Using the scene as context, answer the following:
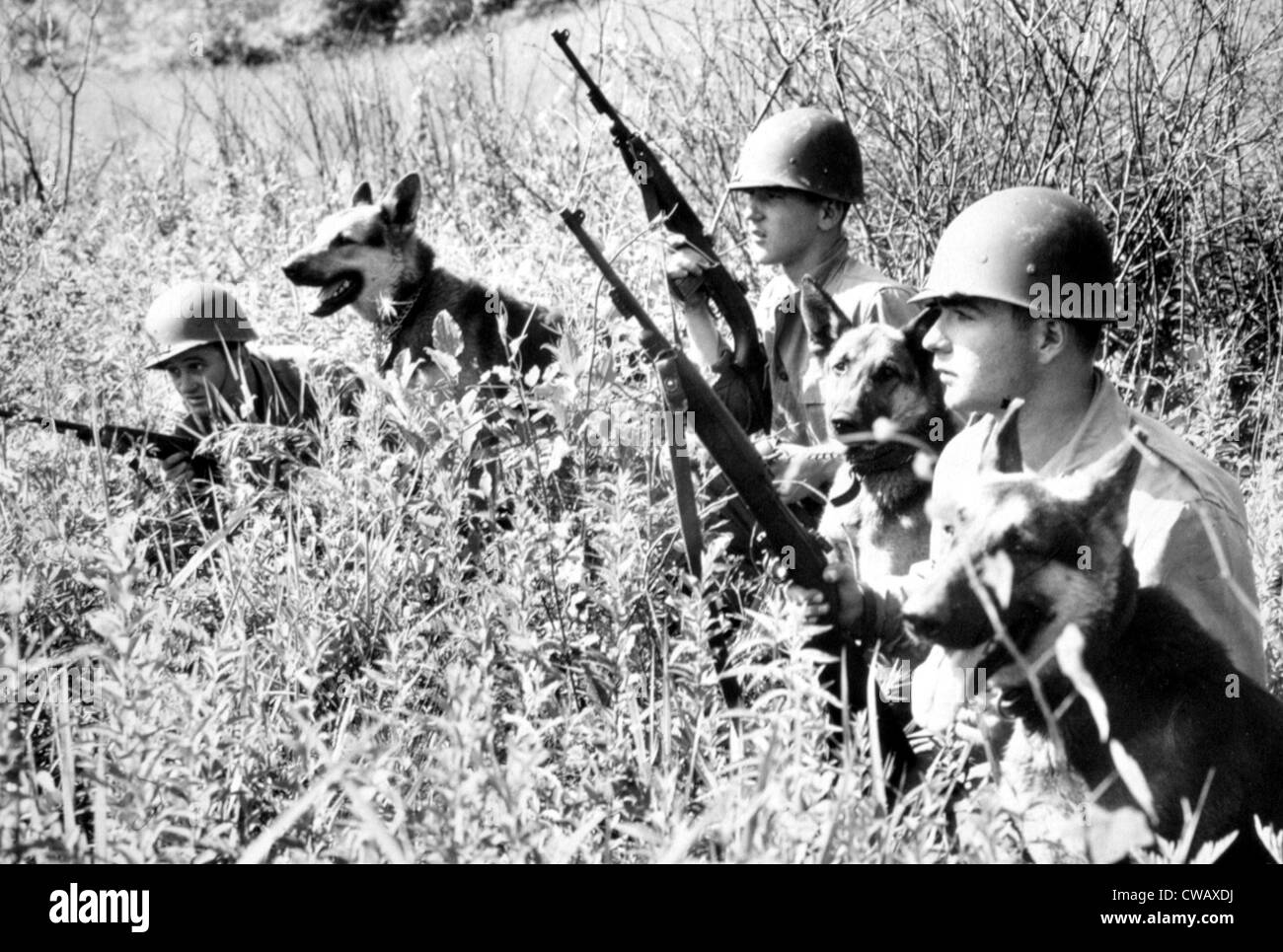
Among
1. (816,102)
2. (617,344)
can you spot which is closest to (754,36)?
(816,102)

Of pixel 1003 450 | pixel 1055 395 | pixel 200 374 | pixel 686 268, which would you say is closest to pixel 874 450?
pixel 1055 395

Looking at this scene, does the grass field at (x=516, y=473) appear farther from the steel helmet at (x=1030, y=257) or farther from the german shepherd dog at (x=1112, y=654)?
the steel helmet at (x=1030, y=257)

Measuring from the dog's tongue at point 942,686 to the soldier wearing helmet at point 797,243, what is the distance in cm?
154

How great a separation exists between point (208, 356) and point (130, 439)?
1.96 feet

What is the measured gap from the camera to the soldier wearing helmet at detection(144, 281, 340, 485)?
5.53 meters

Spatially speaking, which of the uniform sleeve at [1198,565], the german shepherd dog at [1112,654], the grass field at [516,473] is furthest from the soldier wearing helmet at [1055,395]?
the grass field at [516,473]

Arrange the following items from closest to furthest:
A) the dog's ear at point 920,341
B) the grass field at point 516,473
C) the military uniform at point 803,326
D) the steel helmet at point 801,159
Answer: the grass field at point 516,473, the dog's ear at point 920,341, the military uniform at point 803,326, the steel helmet at point 801,159

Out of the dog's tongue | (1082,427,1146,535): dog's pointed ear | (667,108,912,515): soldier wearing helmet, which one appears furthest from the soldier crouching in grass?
(1082,427,1146,535): dog's pointed ear

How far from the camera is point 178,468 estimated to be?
5184 mm

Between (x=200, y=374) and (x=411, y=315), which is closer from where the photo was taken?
(x=200, y=374)

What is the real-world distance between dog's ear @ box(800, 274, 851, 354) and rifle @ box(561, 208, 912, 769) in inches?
45.6

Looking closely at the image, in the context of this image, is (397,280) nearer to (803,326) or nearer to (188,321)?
(188,321)

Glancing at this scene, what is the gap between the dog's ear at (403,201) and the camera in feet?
21.0
